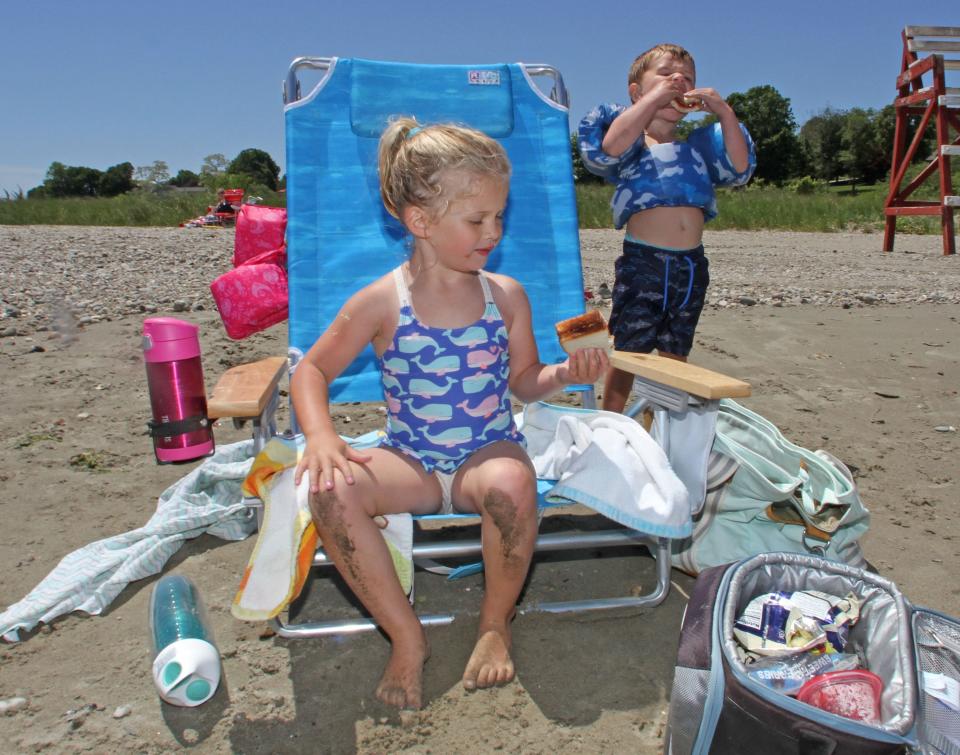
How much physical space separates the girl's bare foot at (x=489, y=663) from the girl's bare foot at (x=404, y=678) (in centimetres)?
12

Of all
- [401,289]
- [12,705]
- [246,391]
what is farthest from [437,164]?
[12,705]

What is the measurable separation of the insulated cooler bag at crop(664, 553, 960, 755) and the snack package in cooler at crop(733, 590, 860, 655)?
3cm

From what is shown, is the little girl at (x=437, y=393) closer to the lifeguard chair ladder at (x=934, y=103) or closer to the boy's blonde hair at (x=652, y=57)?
the boy's blonde hair at (x=652, y=57)

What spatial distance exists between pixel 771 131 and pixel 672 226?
58.1 meters

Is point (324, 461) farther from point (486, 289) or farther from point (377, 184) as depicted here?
point (377, 184)

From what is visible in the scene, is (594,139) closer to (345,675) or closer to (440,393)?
(440,393)

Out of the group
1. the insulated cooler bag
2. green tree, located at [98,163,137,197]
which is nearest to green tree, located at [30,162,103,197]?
green tree, located at [98,163,137,197]

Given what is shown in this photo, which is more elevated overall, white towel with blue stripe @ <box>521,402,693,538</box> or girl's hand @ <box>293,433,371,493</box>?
girl's hand @ <box>293,433,371,493</box>

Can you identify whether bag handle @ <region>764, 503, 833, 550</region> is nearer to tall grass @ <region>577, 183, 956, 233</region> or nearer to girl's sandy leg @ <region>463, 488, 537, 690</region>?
girl's sandy leg @ <region>463, 488, 537, 690</region>

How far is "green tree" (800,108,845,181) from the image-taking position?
4966 cm

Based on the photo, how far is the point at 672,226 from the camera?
269 cm

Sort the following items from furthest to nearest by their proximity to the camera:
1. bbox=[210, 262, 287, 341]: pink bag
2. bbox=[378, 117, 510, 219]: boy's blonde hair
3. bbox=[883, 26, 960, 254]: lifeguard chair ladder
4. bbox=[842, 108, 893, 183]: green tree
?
bbox=[842, 108, 893, 183]: green tree < bbox=[883, 26, 960, 254]: lifeguard chair ladder < bbox=[210, 262, 287, 341]: pink bag < bbox=[378, 117, 510, 219]: boy's blonde hair

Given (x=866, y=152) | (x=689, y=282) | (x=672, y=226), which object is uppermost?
(x=866, y=152)

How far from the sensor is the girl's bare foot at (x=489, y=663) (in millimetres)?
1749
